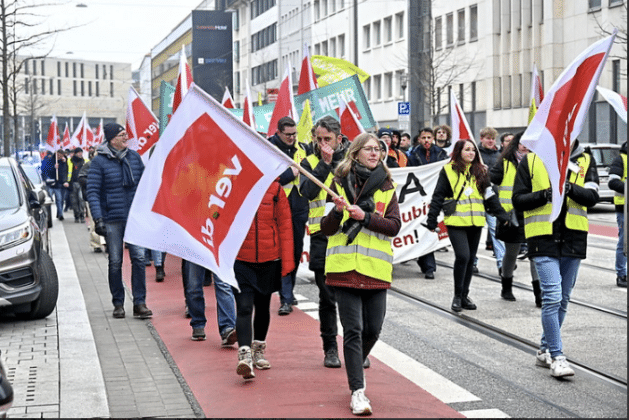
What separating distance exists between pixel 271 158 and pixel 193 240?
726mm

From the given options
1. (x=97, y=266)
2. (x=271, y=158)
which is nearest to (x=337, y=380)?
(x=271, y=158)

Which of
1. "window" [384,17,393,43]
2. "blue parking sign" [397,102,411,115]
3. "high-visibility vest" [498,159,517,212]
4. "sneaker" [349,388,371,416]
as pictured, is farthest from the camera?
"window" [384,17,393,43]

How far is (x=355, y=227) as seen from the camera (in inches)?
265

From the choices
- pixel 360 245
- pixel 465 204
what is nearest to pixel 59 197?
pixel 465 204

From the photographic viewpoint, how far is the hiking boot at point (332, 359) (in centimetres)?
804

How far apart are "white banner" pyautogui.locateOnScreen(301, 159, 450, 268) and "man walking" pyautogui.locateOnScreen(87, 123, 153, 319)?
365 cm

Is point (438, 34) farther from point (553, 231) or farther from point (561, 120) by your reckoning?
point (561, 120)

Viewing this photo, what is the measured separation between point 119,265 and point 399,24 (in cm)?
4869

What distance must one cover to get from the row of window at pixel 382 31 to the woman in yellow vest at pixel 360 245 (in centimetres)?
5153

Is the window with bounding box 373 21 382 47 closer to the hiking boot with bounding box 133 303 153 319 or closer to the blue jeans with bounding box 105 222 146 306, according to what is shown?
the blue jeans with bounding box 105 222 146 306

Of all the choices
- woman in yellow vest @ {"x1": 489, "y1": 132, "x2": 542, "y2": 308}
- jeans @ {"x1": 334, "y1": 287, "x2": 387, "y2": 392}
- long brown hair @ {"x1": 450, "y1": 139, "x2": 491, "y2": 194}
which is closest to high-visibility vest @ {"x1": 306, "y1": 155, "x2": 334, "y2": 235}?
jeans @ {"x1": 334, "y1": 287, "x2": 387, "y2": 392}

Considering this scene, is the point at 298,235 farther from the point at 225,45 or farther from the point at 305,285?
the point at 225,45

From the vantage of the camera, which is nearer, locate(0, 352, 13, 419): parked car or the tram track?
locate(0, 352, 13, 419): parked car

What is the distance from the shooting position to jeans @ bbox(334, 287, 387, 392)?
6.61m
